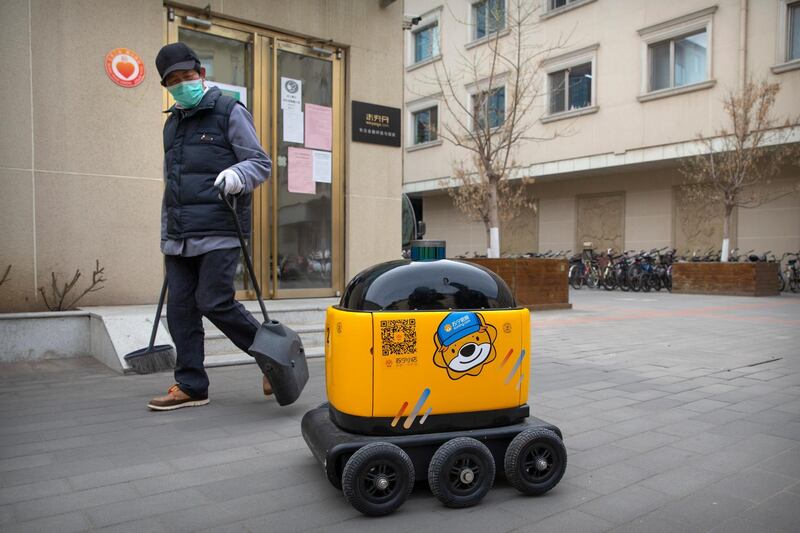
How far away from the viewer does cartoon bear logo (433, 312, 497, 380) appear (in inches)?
97.7

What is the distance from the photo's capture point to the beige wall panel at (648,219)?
19.3 meters

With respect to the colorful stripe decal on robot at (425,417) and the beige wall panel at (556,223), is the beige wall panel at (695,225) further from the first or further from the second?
the colorful stripe decal on robot at (425,417)

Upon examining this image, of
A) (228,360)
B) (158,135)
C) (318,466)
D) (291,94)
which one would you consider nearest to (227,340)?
(228,360)

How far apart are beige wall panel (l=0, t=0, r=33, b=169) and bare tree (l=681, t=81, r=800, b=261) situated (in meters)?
14.9

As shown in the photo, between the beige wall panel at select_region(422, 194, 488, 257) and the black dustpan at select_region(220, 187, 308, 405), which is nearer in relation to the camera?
the black dustpan at select_region(220, 187, 308, 405)

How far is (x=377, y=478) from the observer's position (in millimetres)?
2316

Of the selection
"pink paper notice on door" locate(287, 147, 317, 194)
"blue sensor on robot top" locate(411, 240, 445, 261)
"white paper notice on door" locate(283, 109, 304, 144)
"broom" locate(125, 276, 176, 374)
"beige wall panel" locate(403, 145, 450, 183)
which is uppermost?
"beige wall panel" locate(403, 145, 450, 183)

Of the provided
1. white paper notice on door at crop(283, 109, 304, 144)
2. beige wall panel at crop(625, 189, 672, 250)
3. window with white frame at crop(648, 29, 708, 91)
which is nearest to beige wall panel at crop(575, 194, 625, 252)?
beige wall panel at crop(625, 189, 672, 250)

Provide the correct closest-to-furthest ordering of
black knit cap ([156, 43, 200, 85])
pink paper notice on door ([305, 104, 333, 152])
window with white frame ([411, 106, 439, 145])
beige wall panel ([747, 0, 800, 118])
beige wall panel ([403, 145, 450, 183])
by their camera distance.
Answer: black knit cap ([156, 43, 200, 85]) → pink paper notice on door ([305, 104, 333, 152]) → beige wall panel ([747, 0, 800, 118]) → beige wall panel ([403, 145, 450, 183]) → window with white frame ([411, 106, 439, 145])

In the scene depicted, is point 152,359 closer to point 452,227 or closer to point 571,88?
point 571,88

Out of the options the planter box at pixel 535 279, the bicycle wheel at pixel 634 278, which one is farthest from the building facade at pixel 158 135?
the bicycle wheel at pixel 634 278

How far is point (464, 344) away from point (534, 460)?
549 millimetres

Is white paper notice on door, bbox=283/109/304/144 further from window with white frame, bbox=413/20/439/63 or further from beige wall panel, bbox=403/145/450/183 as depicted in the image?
window with white frame, bbox=413/20/439/63

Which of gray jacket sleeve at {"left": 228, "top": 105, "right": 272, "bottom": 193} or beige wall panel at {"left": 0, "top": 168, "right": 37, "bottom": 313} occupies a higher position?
gray jacket sleeve at {"left": 228, "top": 105, "right": 272, "bottom": 193}
